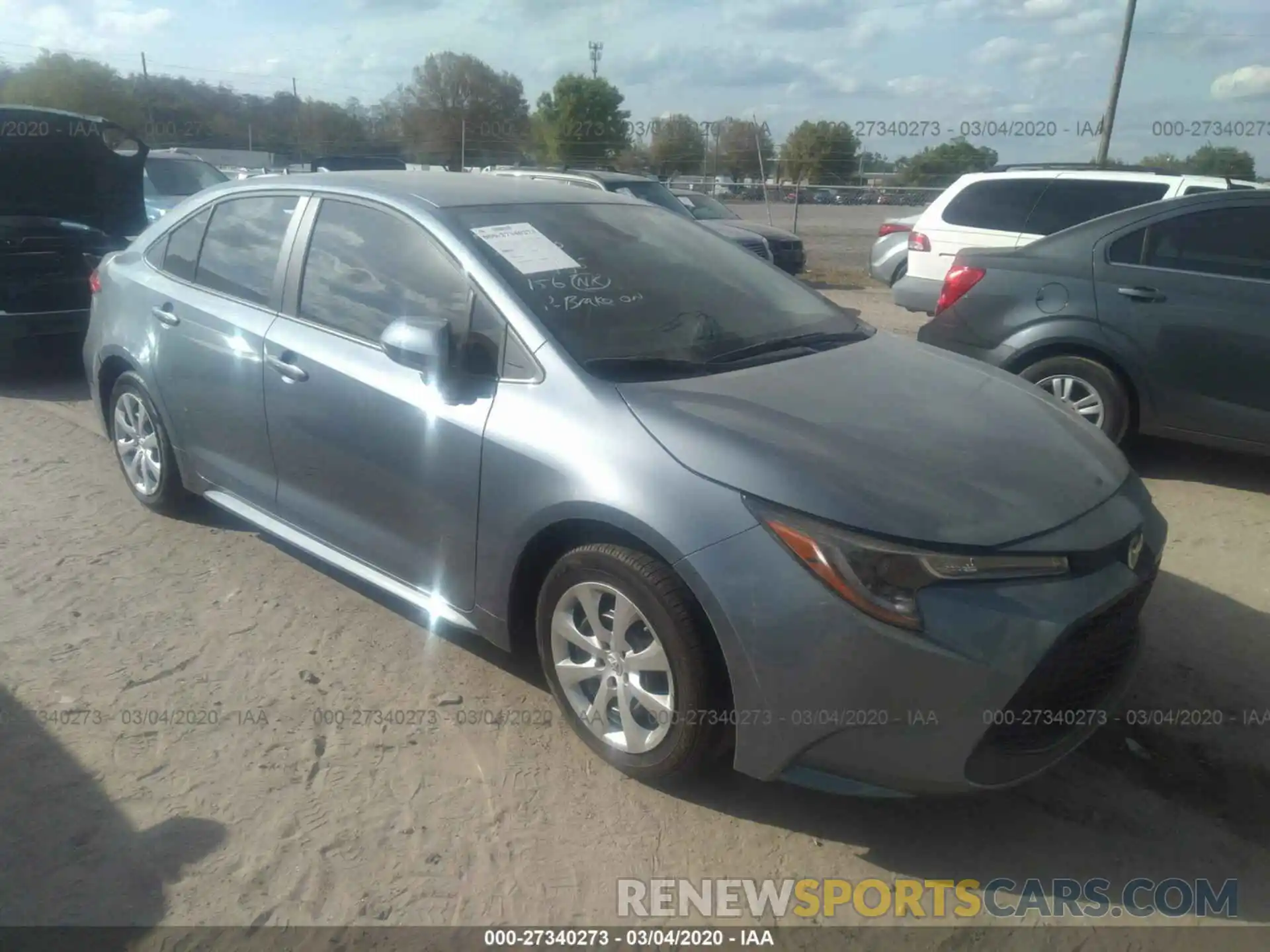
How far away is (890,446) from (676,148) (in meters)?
32.9

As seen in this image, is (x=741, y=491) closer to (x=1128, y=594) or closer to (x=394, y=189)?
(x=1128, y=594)

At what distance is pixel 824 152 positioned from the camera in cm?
2767

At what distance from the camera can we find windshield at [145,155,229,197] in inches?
460

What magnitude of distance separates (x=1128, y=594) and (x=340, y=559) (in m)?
2.66

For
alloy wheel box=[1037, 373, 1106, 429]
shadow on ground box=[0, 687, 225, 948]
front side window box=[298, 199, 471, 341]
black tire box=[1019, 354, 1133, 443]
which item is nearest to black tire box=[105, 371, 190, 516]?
front side window box=[298, 199, 471, 341]

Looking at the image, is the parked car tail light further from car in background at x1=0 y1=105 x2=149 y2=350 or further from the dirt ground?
car in background at x1=0 y1=105 x2=149 y2=350

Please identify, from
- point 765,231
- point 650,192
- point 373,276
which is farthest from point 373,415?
point 765,231

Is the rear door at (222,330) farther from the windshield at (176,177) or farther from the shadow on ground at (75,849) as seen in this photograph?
the windshield at (176,177)

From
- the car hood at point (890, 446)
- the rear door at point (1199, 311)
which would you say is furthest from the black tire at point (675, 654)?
the rear door at point (1199, 311)

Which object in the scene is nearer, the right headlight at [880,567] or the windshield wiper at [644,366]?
the right headlight at [880,567]

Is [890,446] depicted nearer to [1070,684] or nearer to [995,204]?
[1070,684]

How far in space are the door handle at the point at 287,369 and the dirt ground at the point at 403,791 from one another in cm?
98

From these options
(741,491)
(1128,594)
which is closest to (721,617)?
(741,491)

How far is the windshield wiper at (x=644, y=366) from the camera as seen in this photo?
303 centimetres
